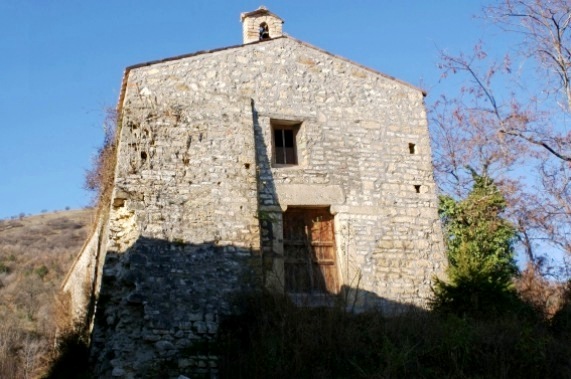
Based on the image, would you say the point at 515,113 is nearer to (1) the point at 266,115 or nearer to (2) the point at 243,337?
(1) the point at 266,115

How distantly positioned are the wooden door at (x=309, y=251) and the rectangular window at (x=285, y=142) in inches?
40.8

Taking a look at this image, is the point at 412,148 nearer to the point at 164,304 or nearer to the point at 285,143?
the point at 285,143

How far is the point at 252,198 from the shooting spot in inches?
437

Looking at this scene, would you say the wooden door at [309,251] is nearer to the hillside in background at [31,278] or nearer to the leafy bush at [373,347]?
the leafy bush at [373,347]

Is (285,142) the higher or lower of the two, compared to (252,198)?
higher

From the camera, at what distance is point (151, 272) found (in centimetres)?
1004

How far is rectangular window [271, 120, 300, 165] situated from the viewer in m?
12.1

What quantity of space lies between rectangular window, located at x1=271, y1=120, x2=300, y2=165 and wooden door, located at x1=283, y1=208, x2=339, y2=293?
104 centimetres

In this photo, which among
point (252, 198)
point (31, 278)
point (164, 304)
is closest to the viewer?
point (164, 304)

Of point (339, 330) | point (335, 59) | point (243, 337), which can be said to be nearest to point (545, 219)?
point (335, 59)

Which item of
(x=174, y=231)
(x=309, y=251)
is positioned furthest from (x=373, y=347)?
(x=174, y=231)

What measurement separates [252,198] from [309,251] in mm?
1451

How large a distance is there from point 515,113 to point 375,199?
12.0ft

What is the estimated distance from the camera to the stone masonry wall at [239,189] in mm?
9867
